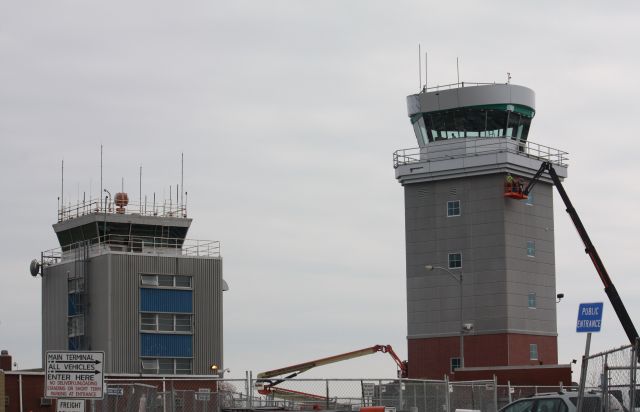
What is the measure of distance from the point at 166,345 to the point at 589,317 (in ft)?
197

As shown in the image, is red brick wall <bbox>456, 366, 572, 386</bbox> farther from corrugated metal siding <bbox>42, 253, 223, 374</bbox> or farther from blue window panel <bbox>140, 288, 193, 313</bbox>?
blue window panel <bbox>140, 288, 193, 313</bbox>

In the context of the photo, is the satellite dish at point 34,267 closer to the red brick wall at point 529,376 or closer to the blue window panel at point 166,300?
the blue window panel at point 166,300

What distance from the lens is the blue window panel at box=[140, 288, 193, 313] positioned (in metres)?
83.1

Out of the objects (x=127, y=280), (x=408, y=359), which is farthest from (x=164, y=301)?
(x=408, y=359)

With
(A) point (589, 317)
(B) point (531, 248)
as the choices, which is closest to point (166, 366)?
(B) point (531, 248)

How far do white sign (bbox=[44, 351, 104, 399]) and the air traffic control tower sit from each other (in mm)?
47609

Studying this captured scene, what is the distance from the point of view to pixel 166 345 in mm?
83062

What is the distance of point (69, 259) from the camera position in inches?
3455

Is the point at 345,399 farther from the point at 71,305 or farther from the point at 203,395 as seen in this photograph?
the point at 71,305

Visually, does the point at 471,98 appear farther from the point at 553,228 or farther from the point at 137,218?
the point at 137,218

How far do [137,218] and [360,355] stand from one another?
18619 millimetres

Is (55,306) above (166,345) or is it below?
above

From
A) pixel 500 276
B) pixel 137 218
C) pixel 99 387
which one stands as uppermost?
pixel 137 218

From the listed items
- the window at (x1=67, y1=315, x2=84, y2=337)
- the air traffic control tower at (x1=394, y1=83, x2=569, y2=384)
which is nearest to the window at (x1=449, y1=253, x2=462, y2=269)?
the air traffic control tower at (x1=394, y1=83, x2=569, y2=384)
